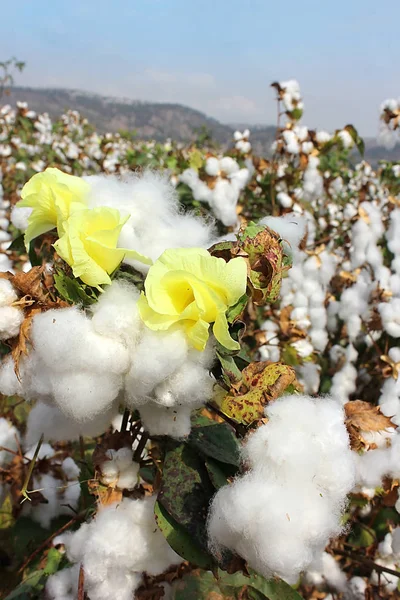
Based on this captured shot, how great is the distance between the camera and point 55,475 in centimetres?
97

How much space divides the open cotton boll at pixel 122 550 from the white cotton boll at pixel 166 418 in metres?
0.14

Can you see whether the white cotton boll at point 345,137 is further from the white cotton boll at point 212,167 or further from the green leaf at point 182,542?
the green leaf at point 182,542

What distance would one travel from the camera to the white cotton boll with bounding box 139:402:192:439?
53 centimetres

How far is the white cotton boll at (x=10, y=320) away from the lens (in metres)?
0.47

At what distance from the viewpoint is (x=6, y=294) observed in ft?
1.54

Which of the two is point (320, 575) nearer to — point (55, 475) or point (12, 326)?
point (55, 475)

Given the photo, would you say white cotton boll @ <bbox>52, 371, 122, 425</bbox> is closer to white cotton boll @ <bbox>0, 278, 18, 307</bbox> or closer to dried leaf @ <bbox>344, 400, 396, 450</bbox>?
white cotton boll @ <bbox>0, 278, 18, 307</bbox>

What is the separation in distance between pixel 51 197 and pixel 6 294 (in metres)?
0.11

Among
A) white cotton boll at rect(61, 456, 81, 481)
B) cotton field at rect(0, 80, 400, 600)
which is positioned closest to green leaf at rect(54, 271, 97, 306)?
cotton field at rect(0, 80, 400, 600)

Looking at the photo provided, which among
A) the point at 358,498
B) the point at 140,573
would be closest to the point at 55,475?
the point at 140,573

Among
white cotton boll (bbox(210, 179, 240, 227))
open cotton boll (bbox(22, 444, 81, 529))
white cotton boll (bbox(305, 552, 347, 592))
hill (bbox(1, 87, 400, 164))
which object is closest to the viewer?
open cotton boll (bbox(22, 444, 81, 529))

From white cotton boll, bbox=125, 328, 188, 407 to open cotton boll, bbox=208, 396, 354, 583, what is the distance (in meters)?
0.10

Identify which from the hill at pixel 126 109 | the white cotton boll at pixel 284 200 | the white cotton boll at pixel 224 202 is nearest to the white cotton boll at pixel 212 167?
the white cotton boll at pixel 224 202

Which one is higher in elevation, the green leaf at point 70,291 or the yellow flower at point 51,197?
the yellow flower at point 51,197
